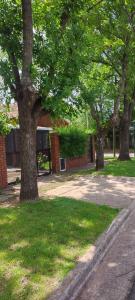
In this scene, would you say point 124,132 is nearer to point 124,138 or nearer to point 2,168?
point 124,138

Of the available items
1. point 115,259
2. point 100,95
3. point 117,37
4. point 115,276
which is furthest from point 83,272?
point 100,95

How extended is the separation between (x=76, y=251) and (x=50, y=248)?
428 millimetres

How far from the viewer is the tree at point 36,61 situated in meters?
8.65

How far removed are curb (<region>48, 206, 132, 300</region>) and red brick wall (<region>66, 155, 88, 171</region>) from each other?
13539mm

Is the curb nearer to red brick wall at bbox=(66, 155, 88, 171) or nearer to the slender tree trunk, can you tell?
red brick wall at bbox=(66, 155, 88, 171)

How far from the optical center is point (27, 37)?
9.21 metres

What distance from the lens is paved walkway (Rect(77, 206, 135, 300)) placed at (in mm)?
4543

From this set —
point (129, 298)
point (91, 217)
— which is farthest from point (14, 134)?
point (129, 298)

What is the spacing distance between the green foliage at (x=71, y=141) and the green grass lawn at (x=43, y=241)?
10.0 m

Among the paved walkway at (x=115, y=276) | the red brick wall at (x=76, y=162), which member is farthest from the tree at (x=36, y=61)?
the red brick wall at (x=76, y=162)

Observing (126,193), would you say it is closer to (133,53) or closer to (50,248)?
(50,248)

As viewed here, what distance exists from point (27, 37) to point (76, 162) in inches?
550

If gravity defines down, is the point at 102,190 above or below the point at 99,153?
below

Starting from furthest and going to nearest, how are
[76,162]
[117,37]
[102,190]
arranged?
1. [76,162]
2. [117,37]
3. [102,190]
